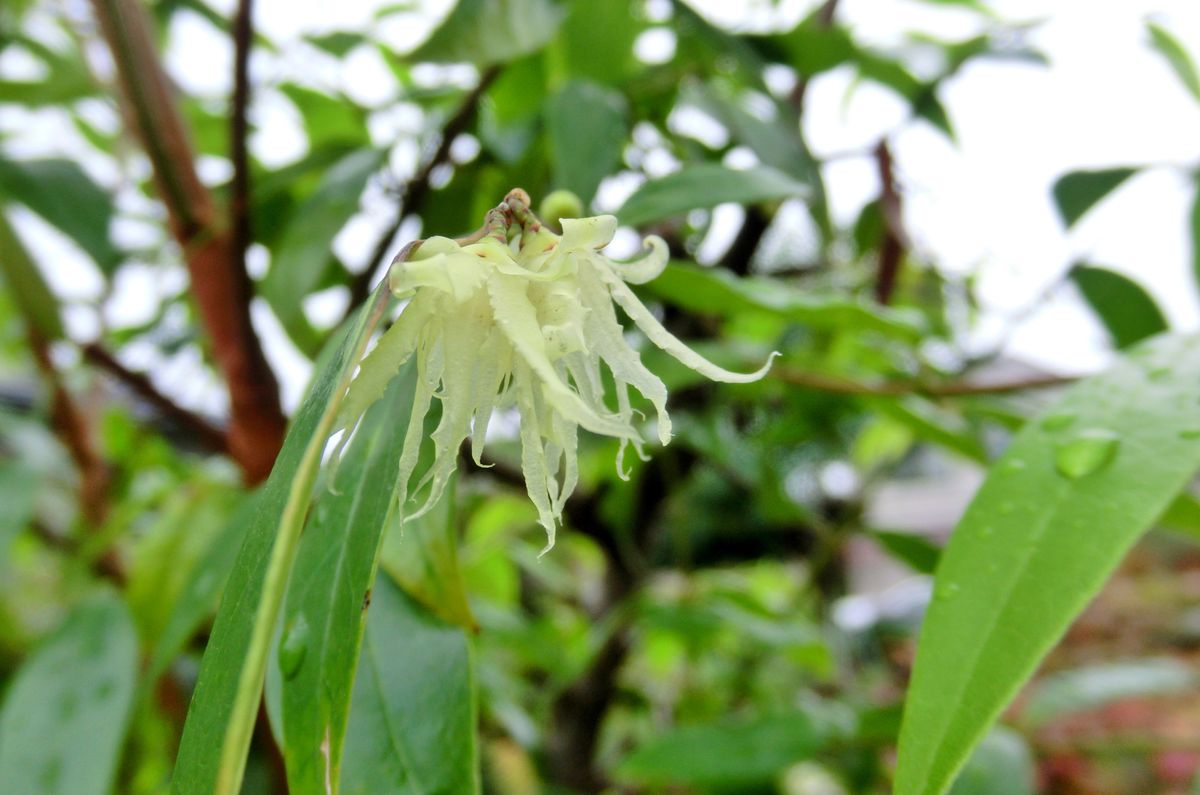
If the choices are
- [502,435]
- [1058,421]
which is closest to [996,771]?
[1058,421]

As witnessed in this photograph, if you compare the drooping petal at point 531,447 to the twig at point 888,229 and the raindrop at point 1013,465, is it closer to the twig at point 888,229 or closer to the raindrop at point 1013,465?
Result: the raindrop at point 1013,465

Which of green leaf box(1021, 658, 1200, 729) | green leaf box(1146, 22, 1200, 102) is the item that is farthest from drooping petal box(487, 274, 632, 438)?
green leaf box(1021, 658, 1200, 729)

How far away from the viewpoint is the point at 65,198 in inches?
17.5

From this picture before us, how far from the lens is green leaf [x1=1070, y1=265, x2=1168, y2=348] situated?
16.8 inches

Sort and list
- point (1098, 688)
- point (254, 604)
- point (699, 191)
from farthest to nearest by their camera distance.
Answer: point (1098, 688) < point (699, 191) < point (254, 604)

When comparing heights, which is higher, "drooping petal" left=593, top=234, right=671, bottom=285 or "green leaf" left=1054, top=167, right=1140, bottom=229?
"green leaf" left=1054, top=167, right=1140, bottom=229

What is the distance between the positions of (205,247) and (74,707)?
0.65ft

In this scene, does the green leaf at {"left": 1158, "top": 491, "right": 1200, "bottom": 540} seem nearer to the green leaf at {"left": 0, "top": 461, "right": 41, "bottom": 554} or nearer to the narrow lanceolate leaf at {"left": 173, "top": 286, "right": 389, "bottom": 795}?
the narrow lanceolate leaf at {"left": 173, "top": 286, "right": 389, "bottom": 795}

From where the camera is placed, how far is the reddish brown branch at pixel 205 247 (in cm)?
37

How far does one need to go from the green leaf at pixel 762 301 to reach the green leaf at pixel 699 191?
3 cm

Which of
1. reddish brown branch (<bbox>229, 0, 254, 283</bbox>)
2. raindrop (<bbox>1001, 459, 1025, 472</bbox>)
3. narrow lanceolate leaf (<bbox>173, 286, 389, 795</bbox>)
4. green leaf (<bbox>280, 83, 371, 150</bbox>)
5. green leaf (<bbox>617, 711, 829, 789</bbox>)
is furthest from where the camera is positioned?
green leaf (<bbox>280, 83, 371, 150</bbox>)

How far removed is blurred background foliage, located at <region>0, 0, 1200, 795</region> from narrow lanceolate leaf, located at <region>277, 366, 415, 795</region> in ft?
0.04

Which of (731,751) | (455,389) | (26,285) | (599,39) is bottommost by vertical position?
(731,751)

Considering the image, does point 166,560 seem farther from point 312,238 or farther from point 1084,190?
point 1084,190
